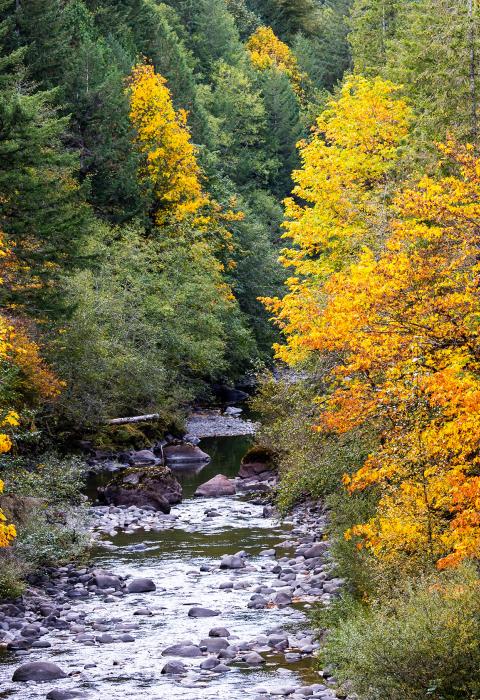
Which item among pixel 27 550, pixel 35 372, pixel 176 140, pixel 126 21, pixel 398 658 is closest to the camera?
pixel 398 658

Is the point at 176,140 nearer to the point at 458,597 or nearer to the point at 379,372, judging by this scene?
the point at 379,372

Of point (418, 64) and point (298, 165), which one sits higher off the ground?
point (418, 64)

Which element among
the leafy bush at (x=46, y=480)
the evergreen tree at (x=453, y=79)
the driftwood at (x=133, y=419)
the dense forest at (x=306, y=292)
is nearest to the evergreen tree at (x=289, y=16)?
the dense forest at (x=306, y=292)

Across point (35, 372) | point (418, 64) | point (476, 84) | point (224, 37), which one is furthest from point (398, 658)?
point (224, 37)

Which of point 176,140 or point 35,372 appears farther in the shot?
point 176,140

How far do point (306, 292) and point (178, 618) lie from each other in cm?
1021

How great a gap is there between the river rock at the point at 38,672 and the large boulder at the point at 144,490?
12.4 metres

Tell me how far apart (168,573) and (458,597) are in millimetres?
10199

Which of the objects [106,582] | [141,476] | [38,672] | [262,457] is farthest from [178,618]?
[262,457]

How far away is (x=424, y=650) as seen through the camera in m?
10.6

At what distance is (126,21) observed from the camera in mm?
66250

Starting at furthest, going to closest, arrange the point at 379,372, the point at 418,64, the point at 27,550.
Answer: the point at 418,64 → the point at 27,550 → the point at 379,372

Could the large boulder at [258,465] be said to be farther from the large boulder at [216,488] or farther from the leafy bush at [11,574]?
the leafy bush at [11,574]

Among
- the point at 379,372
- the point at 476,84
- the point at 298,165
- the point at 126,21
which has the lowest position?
the point at 298,165
